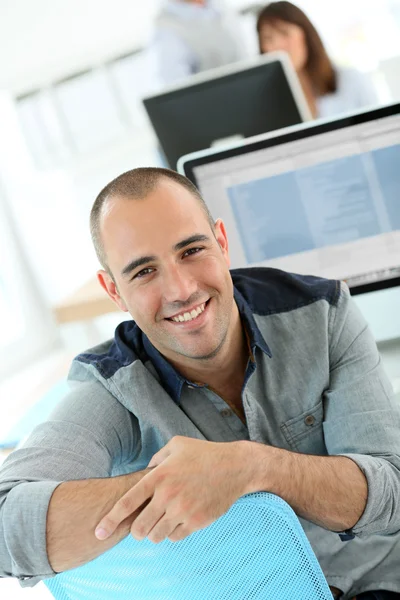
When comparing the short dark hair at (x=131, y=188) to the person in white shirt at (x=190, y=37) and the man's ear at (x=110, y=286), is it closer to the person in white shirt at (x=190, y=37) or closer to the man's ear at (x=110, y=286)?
the man's ear at (x=110, y=286)

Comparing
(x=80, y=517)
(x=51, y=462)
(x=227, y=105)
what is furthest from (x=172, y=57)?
(x=80, y=517)

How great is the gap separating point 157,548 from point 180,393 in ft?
1.61

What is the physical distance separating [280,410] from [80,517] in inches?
16.2

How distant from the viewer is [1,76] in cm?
399

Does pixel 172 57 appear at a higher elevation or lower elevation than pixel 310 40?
higher

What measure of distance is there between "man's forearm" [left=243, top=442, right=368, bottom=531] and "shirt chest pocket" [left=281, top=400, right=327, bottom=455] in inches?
7.3

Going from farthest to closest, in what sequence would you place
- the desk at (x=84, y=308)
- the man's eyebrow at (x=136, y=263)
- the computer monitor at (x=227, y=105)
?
the desk at (x=84, y=308)
the computer monitor at (x=227, y=105)
the man's eyebrow at (x=136, y=263)

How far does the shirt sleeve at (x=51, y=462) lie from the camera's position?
900 mm

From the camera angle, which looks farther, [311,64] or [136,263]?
[311,64]

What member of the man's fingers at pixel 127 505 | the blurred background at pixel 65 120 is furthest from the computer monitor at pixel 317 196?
the blurred background at pixel 65 120

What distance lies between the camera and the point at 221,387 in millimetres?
1252

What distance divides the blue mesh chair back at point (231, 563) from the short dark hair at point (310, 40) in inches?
107

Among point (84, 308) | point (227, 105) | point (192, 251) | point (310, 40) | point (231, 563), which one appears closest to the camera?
Result: point (231, 563)

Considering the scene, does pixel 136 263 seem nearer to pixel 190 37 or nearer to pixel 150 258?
pixel 150 258
